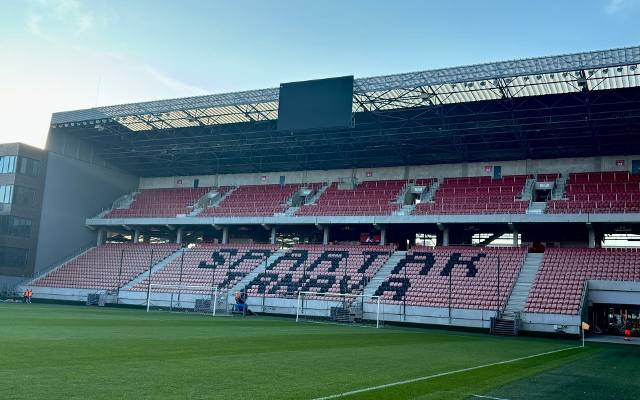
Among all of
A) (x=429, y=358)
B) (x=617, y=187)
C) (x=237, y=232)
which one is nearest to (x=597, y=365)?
(x=429, y=358)

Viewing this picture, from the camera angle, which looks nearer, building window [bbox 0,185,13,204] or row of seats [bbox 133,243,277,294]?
row of seats [bbox 133,243,277,294]

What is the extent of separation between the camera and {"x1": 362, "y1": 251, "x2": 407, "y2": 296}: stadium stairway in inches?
1608

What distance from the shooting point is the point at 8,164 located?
5169 cm

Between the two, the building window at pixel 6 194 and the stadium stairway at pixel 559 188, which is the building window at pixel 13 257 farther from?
the stadium stairway at pixel 559 188

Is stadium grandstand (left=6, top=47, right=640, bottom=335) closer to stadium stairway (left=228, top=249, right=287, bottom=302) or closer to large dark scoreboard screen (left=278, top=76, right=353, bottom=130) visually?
large dark scoreboard screen (left=278, top=76, right=353, bottom=130)

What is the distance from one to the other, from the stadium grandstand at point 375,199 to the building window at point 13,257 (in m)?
0.44

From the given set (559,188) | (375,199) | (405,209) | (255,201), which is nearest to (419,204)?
A: (405,209)

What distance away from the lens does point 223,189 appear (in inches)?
2381

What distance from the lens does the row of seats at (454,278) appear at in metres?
37.0

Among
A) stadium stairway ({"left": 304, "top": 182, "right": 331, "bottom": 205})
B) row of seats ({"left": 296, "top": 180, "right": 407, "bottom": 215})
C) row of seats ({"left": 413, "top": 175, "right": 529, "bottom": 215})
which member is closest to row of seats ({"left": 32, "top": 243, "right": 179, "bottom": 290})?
stadium stairway ({"left": 304, "top": 182, "right": 331, "bottom": 205})

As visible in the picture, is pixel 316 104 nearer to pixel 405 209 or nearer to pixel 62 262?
pixel 405 209

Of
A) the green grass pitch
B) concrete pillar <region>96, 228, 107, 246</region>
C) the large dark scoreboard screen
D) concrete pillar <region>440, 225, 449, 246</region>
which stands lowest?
the green grass pitch

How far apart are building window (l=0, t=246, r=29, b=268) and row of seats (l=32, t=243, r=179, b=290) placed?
7.48ft

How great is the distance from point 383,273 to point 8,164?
3374 centimetres
